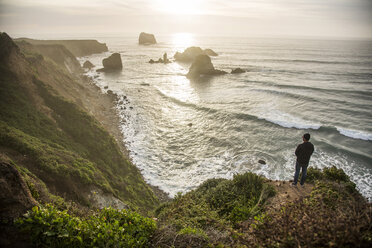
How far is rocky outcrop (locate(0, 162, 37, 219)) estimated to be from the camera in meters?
5.16

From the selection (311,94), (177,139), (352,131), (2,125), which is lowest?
(177,139)

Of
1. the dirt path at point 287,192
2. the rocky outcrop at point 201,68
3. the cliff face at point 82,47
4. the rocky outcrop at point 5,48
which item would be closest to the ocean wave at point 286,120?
the dirt path at point 287,192

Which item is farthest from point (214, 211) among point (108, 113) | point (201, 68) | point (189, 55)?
point (189, 55)

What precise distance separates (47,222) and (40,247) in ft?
1.79

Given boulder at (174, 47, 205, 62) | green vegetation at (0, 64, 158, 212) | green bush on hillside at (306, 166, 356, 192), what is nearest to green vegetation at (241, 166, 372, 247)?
green bush on hillside at (306, 166, 356, 192)

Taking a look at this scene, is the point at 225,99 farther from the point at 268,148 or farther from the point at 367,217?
the point at 367,217

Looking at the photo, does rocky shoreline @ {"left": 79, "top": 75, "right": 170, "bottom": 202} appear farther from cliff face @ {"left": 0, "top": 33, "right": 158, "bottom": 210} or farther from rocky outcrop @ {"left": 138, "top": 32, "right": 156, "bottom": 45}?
rocky outcrop @ {"left": 138, "top": 32, "right": 156, "bottom": 45}

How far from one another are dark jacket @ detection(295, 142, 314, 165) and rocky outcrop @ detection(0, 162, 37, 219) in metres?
10.7

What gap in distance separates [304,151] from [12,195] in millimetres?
11117

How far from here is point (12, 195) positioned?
538 centimetres

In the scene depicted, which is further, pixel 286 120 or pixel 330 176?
pixel 286 120

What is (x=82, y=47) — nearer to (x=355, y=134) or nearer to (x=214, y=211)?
(x=355, y=134)

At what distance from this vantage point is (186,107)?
32.8 meters

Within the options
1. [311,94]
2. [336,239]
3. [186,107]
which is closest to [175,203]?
[336,239]
